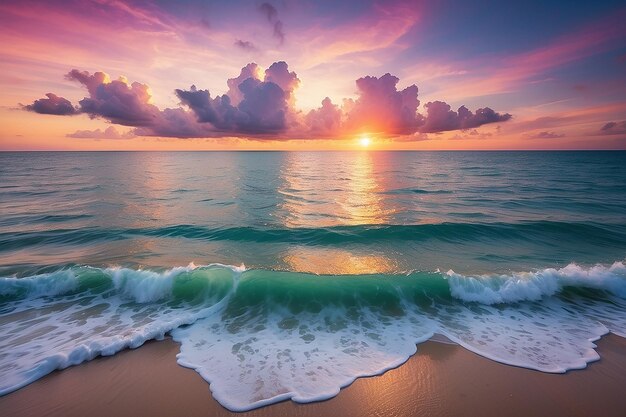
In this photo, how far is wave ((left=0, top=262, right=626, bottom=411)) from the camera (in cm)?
581

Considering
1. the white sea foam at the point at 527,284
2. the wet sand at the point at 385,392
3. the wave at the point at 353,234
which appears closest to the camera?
the wet sand at the point at 385,392

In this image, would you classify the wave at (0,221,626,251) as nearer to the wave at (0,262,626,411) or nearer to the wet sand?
the wave at (0,262,626,411)

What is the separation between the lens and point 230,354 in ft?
20.5

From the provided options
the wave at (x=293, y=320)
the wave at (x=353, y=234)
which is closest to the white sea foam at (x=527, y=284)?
the wave at (x=293, y=320)

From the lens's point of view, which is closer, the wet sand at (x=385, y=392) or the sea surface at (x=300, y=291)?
the wet sand at (x=385, y=392)

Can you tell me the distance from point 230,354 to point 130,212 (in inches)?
687

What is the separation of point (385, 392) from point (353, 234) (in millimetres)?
10454

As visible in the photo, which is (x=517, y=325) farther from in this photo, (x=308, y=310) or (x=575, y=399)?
(x=308, y=310)

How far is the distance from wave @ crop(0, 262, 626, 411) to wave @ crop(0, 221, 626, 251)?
4582 mm

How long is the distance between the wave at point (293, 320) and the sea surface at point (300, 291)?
0.04 m

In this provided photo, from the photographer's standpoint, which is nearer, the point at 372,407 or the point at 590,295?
the point at 372,407

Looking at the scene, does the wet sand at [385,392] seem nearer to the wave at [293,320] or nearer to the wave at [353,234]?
the wave at [293,320]

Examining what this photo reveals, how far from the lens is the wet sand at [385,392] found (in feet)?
15.5

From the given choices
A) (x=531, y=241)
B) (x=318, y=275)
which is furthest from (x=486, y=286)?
(x=531, y=241)
